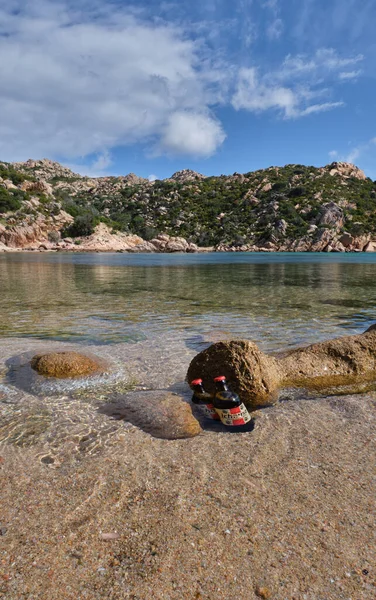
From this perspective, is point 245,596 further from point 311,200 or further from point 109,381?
point 311,200

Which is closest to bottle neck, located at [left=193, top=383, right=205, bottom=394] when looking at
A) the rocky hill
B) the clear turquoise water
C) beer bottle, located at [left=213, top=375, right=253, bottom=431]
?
beer bottle, located at [left=213, top=375, right=253, bottom=431]

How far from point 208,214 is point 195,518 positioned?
11550cm

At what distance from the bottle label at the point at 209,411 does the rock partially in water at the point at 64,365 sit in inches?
94.1

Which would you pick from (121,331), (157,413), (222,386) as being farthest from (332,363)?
(121,331)

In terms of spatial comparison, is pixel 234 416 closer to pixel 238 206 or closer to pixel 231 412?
pixel 231 412

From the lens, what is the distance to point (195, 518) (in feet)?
9.08

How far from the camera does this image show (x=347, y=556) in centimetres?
239

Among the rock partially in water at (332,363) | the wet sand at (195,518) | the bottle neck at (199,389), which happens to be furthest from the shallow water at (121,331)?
the rock partially in water at (332,363)

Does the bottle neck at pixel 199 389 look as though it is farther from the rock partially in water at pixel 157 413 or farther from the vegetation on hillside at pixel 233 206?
the vegetation on hillside at pixel 233 206

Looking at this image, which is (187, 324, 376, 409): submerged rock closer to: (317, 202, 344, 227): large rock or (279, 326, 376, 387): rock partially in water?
(279, 326, 376, 387): rock partially in water

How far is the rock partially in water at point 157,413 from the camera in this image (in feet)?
13.6

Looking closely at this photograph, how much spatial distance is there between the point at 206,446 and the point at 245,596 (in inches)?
67.8

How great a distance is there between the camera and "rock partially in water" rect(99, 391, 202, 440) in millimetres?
4146

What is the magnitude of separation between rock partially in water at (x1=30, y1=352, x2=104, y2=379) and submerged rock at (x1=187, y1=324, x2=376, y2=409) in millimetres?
1873
